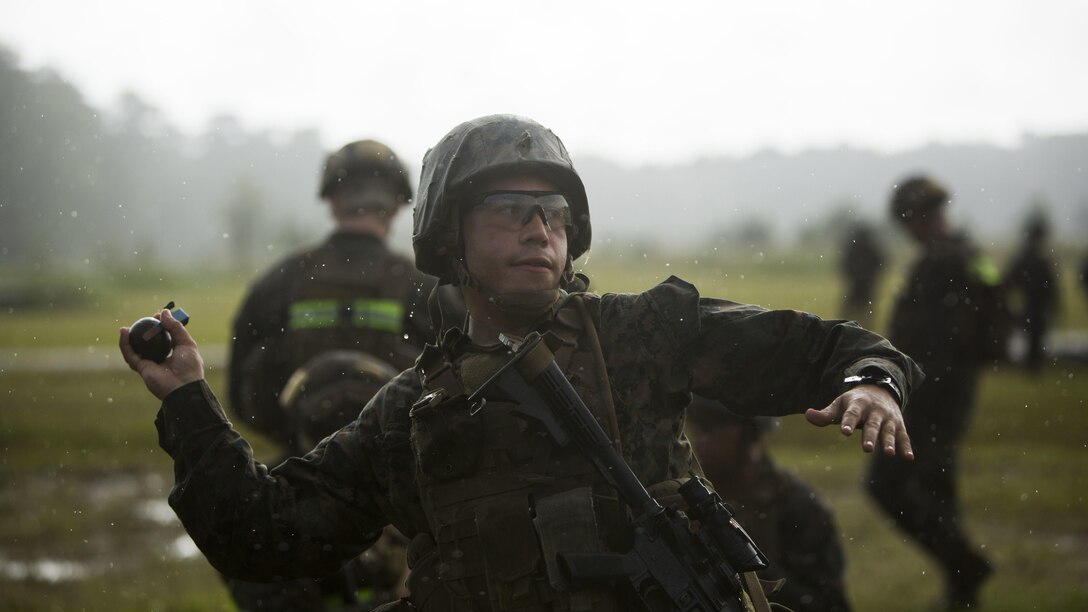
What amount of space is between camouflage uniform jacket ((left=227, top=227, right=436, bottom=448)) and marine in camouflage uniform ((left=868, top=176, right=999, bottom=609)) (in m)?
2.84

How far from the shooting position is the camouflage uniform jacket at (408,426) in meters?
2.71

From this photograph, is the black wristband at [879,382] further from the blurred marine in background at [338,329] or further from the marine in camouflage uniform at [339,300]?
the marine in camouflage uniform at [339,300]

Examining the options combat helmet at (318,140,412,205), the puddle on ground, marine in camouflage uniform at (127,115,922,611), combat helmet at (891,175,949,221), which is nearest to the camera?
marine in camouflage uniform at (127,115,922,611)

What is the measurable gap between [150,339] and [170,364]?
3.5 inches

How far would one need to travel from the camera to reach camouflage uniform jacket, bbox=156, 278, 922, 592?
271cm

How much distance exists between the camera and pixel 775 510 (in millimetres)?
4547

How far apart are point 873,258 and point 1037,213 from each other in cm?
556

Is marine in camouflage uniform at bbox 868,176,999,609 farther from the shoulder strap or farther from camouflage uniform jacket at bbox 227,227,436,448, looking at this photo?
the shoulder strap

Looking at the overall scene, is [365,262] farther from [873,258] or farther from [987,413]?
[873,258]

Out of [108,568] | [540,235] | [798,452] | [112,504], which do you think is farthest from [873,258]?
[540,235]

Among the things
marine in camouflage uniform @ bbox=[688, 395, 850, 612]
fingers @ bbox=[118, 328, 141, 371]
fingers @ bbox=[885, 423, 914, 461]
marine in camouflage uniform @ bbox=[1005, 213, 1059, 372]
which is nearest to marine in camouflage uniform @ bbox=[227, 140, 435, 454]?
marine in camouflage uniform @ bbox=[688, 395, 850, 612]

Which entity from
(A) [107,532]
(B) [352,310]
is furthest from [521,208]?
(A) [107,532]

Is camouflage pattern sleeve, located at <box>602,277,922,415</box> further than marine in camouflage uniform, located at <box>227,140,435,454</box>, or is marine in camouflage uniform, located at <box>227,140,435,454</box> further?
marine in camouflage uniform, located at <box>227,140,435,454</box>

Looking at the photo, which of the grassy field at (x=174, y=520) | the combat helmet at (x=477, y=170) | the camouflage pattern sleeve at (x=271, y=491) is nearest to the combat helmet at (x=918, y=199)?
the grassy field at (x=174, y=520)
